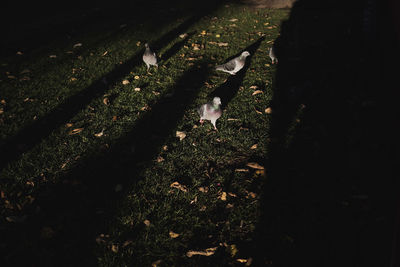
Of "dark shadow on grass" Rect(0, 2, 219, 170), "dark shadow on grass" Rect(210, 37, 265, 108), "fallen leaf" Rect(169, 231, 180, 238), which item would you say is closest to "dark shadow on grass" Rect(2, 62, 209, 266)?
"fallen leaf" Rect(169, 231, 180, 238)

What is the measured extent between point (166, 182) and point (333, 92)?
318 centimetres

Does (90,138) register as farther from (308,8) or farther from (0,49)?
(308,8)

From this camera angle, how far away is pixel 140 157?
3.16 metres

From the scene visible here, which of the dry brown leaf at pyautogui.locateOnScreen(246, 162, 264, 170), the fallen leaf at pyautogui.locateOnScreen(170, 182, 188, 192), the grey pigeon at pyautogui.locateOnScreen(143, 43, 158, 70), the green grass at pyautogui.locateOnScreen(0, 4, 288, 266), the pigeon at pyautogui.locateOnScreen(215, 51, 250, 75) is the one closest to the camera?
the green grass at pyautogui.locateOnScreen(0, 4, 288, 266)

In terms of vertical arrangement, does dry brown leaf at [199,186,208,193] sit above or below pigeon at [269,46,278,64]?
below

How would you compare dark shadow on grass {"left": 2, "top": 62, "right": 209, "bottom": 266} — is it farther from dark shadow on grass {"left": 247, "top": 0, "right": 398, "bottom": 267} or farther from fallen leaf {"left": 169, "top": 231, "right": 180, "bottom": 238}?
dark shadow on grass {"left": 247, "top": 0, "right": 398, "bottom": 267}

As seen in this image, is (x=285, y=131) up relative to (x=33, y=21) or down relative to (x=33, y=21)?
down

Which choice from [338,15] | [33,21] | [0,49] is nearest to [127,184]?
[0,49]

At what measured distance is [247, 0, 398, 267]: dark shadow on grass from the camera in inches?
85.7

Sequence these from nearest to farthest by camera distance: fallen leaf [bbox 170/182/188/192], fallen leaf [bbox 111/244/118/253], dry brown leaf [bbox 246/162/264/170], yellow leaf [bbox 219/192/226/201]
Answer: fallen leaf [bbox 111/244/118/253], yellow leaf [bbox 219/192/226/201], fallen leaf [bbox 170/182/188/192], dry brown leaf [bbox 246/162/264/170]

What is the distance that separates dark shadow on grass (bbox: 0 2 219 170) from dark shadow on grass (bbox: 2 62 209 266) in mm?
1019

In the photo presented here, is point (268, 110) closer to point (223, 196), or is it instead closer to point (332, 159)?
point (332, 159)

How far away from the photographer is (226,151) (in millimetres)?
3127

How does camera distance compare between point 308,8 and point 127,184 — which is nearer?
point 127,184
